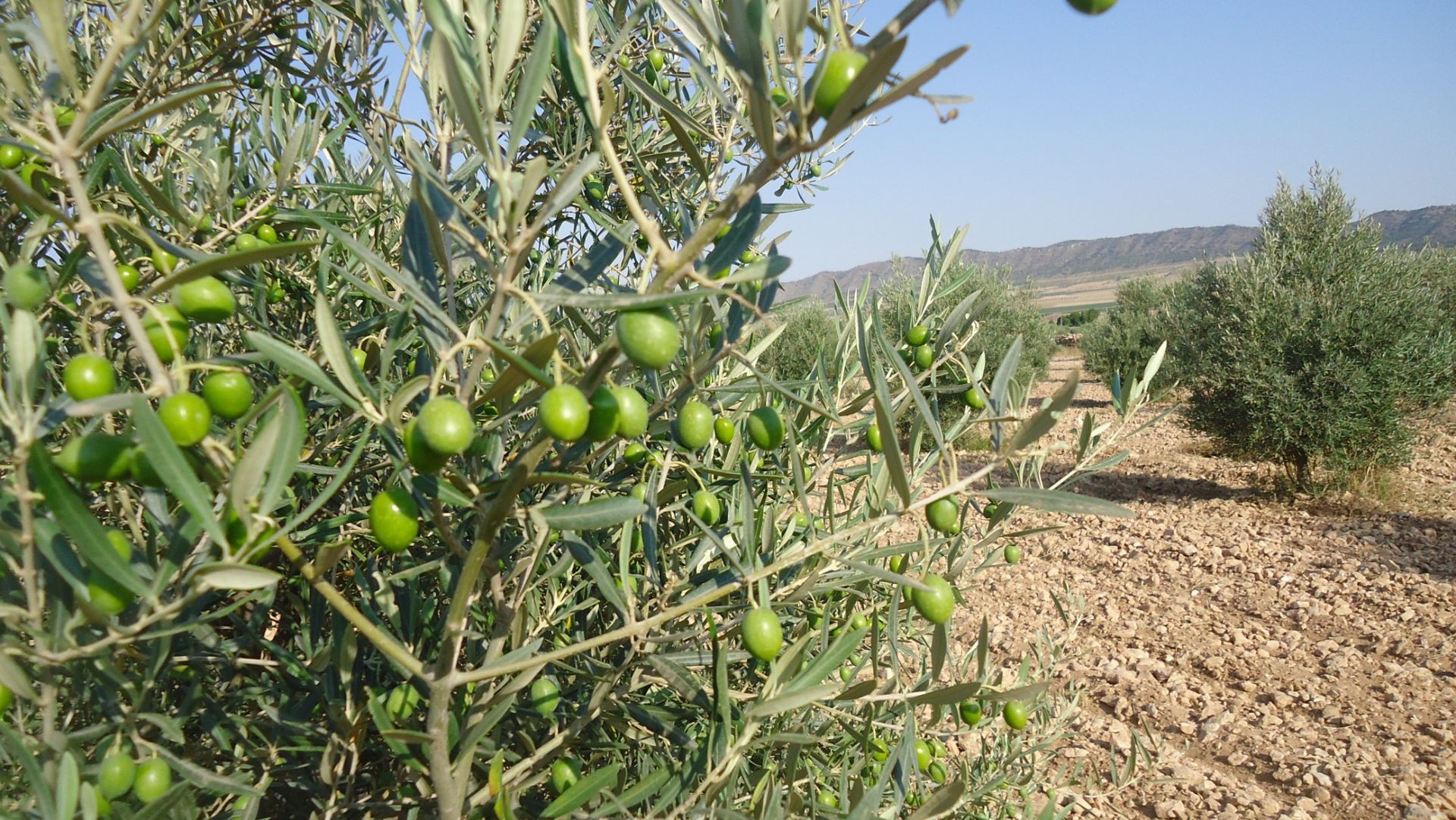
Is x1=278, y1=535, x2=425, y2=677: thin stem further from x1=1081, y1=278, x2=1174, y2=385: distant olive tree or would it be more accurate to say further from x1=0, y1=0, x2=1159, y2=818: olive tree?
x1=1081, y1=278, x2=1174, y2=385: distant olive tree

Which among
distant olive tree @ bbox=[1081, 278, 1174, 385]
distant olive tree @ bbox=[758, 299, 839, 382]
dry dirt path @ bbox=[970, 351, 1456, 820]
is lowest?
dry dirt path @ bbox=[970, 351, 1456, 820]

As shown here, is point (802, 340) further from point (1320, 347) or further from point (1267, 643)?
point (1267, 643)

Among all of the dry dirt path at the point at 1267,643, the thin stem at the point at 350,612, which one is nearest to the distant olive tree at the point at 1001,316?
the dry dirt path at the point at 1267,643

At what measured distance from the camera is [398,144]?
5.42 ft

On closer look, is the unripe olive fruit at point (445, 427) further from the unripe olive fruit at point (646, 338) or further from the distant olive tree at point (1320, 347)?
the distant olive tree at point (1320, 347)

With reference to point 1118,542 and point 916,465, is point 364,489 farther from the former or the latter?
point 1118,542

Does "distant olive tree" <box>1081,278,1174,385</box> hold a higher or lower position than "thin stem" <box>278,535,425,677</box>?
lower

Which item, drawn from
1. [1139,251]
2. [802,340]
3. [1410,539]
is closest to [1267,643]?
[1410,539]

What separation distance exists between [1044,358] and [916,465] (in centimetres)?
2042

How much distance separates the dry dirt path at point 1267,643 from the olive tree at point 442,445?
1476 millimetres

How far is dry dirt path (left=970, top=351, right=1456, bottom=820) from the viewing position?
4.29m

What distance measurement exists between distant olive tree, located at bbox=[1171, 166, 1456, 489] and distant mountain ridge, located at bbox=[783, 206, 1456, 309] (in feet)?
282

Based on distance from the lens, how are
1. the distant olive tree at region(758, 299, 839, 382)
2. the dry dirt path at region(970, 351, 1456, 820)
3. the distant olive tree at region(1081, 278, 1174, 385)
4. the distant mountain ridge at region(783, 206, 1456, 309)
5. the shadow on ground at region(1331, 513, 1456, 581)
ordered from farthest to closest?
the distant mountain ridge at region(783, 206, 1456, 309), the distant olive tree at region(1081, 278, 1174, 385), the distant olive tree at region(758, 299, 839, 382), the shadow on ground at region(1331, 513, 1456, 581), the dry dirt path at region(970, 351, 1456, 820)

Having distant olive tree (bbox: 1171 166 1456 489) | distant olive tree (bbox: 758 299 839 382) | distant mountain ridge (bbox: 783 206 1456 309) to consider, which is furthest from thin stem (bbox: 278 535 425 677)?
distant mountain ridge (bbox: 783 206 1456 309)
